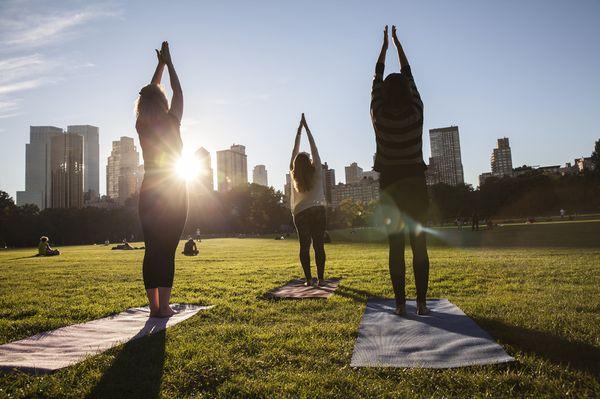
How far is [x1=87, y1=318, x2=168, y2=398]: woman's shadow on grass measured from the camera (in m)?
2.41

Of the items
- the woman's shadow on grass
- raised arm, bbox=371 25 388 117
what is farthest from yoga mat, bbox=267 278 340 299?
raised arm, bbox=371 25 388 117

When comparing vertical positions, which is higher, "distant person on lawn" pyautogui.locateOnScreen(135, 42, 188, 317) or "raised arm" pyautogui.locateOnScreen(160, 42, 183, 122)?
"raised arm" pyautogui.locateOnScreen(160, 42, 183, 122)

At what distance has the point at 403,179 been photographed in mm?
4465

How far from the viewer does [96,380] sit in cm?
259

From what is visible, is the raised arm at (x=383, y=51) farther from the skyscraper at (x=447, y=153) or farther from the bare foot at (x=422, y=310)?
the skyscraper at (x=447, y=153)

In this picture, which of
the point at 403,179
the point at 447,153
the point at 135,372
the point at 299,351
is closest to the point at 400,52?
the point at 403,179

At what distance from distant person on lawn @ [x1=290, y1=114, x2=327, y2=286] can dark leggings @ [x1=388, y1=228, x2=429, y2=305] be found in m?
2.43

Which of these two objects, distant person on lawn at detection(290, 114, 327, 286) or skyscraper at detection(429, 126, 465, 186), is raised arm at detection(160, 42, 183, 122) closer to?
distant person on lawn at detection(290, 114, 327, 286)

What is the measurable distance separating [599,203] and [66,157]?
612 ft

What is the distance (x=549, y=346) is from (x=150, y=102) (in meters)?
4.56

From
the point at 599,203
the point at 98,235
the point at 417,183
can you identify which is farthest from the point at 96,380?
the point at 599,203

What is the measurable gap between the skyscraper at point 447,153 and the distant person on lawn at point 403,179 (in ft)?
552

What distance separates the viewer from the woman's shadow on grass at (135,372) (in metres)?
2.41

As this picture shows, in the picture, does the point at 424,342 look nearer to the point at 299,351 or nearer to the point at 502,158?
the point at 299,351
